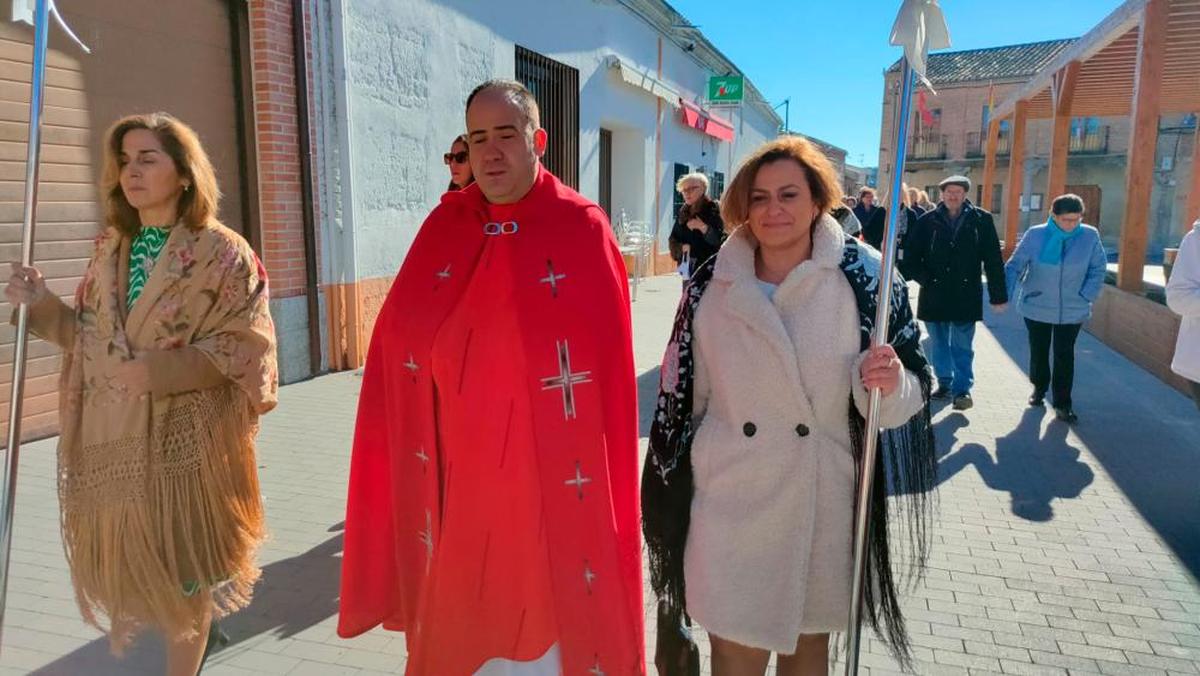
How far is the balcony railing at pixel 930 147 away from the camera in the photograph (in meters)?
42.2

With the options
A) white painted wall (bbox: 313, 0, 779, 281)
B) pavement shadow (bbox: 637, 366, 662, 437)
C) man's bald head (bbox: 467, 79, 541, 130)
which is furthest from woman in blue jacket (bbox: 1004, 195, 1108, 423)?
man's bald head (bbox: 467, 79, 541, 130)

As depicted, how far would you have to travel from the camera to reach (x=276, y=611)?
131 inches

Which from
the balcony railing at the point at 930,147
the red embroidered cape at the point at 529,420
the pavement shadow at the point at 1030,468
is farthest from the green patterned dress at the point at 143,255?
the balcony railing at the point at 930,147

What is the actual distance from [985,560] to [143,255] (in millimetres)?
3739

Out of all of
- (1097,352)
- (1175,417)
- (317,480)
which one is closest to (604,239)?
(317,480)

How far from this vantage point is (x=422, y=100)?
8.69 meters

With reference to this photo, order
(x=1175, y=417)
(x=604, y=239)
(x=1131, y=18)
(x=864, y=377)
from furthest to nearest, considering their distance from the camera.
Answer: (x=1131, y=18) < (x=1175, y=417) < (x=604, y=239) < (x=864, y=377)

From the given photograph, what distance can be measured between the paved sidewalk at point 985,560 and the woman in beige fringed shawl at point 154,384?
0.70 meters

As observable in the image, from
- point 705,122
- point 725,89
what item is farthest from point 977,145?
point 705,122

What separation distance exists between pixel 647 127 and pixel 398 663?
14.8 meters

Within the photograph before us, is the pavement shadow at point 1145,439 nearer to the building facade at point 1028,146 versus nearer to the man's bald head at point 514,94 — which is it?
the man's bald head at point 514,94

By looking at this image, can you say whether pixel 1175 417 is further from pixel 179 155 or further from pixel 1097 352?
pixel 179 155

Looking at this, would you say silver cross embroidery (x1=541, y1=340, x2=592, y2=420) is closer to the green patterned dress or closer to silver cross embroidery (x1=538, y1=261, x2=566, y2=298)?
silver cross embroidery (x1=538, y1=261, x2=566, y2=298)

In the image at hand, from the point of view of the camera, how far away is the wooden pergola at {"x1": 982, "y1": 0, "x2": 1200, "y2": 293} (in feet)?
28.7
